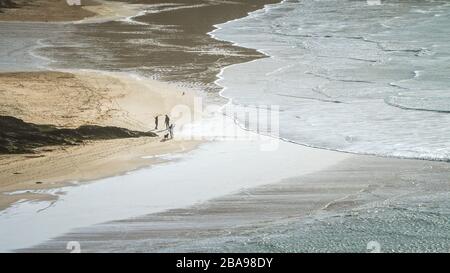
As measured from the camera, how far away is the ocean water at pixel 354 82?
37.0 ft

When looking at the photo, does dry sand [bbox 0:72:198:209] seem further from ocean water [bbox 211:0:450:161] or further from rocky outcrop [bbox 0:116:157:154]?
ocean water [bbox 211:0:450:161]

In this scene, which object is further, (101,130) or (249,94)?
(249,94)

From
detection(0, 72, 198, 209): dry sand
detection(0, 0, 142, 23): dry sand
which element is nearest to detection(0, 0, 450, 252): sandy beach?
detection(0, 72, 198, 209): dry sand

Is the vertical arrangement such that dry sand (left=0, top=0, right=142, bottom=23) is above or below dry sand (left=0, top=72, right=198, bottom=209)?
below

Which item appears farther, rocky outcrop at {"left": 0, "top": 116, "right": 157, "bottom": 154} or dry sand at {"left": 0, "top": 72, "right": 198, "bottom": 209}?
rocky outcrop at {"left": 0, "top": 116, "right": 157, "bottom": 154}

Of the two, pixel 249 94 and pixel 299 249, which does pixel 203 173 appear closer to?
pixel 299 249

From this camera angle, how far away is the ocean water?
11281mm

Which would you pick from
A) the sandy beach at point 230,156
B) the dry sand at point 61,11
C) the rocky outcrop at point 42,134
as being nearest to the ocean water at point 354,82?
the sandy beach at point 230,156

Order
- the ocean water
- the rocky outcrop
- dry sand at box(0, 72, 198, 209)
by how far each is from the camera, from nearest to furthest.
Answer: dry sand at box(0, 72, 198, 209), the rocky outcrop, the ocean water

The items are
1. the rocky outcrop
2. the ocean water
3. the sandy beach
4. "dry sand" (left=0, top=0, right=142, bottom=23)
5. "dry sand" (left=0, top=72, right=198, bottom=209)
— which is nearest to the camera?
the sandy beach

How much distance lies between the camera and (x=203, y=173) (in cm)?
938

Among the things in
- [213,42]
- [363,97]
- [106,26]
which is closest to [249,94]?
[363,97]

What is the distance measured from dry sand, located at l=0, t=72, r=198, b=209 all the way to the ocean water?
1922mm

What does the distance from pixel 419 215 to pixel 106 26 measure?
1114 inches
